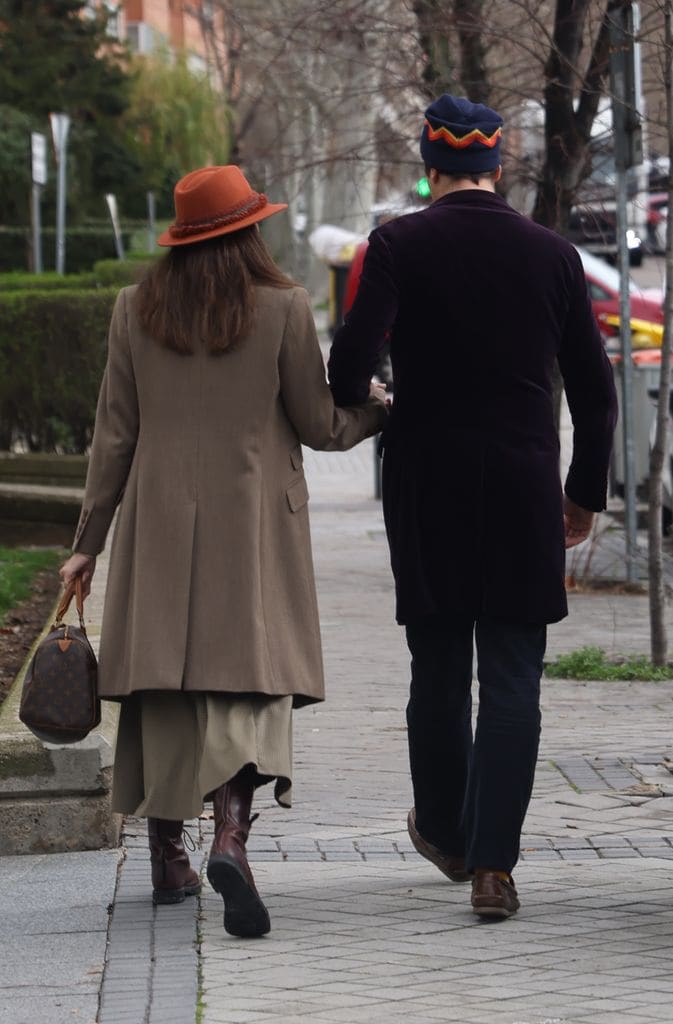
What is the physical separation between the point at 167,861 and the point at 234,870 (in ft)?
1.30

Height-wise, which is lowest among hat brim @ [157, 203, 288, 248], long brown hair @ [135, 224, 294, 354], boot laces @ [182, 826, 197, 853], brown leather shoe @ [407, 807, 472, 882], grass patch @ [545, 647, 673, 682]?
grass patch @ [545, 647, 673, 682]

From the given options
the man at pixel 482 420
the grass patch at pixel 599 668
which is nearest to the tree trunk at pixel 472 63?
the grass patch at pixel 599 668

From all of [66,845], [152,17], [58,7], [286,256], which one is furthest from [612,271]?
[152,17]

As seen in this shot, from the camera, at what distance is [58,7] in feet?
118

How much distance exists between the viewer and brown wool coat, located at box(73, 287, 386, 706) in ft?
15.7

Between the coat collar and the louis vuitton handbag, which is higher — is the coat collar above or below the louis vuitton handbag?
above

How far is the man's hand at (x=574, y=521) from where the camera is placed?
5.09 meters

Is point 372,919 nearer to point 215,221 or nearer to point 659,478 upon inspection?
point 215,221

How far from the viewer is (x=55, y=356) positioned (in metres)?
14.2

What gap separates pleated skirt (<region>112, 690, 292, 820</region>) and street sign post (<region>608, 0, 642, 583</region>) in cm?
475

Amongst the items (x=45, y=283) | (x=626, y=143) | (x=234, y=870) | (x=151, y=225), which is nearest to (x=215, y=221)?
(x=234, y=870)

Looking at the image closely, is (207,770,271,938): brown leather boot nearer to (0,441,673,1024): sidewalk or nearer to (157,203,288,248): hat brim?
(0,441,673,1024): sidewalk

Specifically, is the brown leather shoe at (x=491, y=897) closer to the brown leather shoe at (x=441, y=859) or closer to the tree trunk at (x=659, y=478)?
the brown leather shoe at (x=441, y=859)

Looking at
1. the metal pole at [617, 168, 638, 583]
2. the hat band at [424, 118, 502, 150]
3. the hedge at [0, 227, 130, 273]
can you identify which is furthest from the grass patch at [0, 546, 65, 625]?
the hedge at [0, 227, 130, 273]
